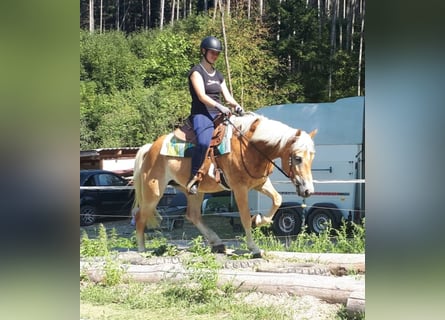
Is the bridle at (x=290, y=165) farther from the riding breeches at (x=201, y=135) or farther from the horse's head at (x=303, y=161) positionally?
the riding breeches at (x=201, y=135)

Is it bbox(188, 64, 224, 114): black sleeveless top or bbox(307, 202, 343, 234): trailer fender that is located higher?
bbox(188, 64, 224, 114): black sleeveless top

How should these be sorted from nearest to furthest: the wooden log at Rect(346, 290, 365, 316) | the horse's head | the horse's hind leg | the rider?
the wooden log at Rect(346, 290, 365, 316) < the horse's head < the rider < the horse's hind leg

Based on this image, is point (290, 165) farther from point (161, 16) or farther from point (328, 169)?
point (161, 16)

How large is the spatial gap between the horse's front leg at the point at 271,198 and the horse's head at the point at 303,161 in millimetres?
212

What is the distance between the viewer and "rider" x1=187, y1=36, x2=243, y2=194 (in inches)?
211

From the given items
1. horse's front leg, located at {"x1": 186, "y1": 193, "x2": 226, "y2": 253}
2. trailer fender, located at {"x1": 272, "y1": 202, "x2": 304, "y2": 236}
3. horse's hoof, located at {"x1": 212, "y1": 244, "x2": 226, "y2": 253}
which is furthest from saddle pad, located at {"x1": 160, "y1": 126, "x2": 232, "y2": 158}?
horse's hoof, located at {"x1": 212, "y1": 244, "x2": 226, "y2": 253}

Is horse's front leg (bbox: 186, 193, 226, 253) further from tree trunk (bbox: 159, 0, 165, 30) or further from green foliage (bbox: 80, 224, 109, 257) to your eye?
tree trunk (bbox: 159, 0, 165, 30)

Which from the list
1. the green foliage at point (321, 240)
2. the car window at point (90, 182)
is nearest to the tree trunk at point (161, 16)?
the car window at point (90, 182)

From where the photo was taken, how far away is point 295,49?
531cm

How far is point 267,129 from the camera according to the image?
5285 mm

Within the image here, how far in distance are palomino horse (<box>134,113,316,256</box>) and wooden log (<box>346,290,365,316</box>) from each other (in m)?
0.93

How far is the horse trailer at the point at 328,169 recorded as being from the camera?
502 centimetres

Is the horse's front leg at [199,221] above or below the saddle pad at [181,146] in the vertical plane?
below
